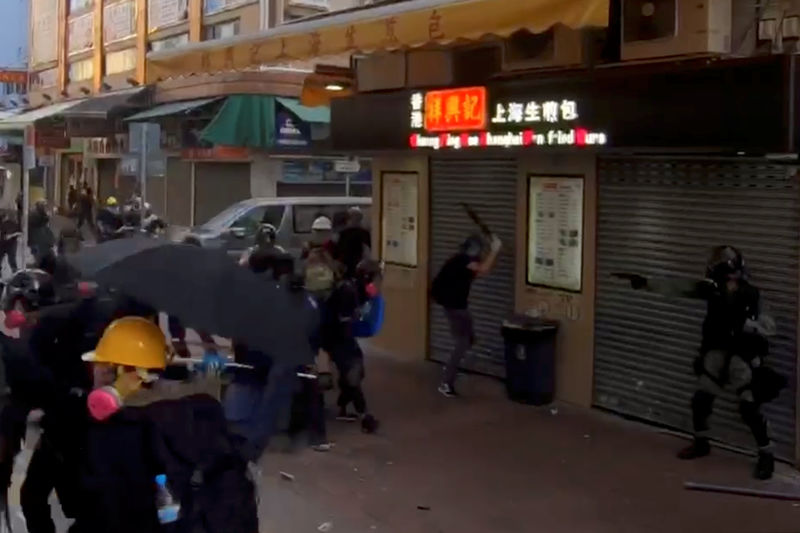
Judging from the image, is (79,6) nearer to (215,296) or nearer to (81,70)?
(81,70)

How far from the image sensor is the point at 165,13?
32.6 metres

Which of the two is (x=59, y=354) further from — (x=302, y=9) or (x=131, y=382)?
(x=302, y=9)

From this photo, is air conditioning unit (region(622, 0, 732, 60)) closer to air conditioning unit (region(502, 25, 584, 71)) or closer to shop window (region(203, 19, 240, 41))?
air conditioning unit (region(502, 25, 584, 71))

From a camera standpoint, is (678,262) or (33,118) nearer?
(678,262)

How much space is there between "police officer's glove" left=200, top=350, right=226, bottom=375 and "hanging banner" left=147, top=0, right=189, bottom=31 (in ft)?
85.6

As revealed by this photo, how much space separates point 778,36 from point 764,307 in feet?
6.81

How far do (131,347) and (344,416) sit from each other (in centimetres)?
707

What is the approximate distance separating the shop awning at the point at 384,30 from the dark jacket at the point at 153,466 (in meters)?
5.11

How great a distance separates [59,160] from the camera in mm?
42531

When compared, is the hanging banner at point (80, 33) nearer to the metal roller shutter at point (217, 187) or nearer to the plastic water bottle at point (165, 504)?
the metal roller shutter at point (217, 187)

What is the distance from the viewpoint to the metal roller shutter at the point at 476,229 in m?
12.6

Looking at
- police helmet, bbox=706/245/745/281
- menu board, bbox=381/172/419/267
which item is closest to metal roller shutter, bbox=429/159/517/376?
menu board, bbox=381/172/419/267

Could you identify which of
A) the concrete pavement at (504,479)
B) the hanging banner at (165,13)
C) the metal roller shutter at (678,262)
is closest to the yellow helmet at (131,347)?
the concrete pavement at (504,479)

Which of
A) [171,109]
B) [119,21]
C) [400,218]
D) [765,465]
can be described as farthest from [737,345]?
[119,21]
